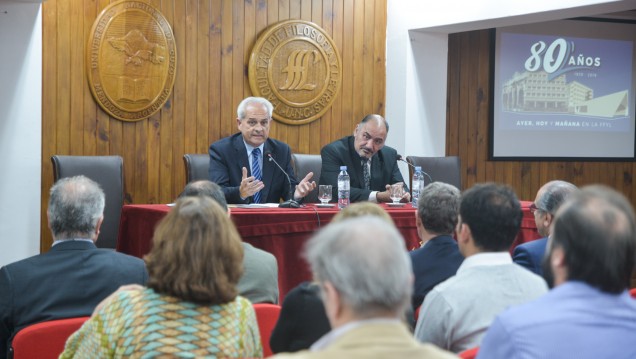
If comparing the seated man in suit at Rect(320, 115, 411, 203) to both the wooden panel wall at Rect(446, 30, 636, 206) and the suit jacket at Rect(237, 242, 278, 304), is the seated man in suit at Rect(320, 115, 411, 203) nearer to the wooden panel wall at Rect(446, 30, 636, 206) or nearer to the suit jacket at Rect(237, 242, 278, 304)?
the wooden panel wall at Rect(446, 30, 636, 206)

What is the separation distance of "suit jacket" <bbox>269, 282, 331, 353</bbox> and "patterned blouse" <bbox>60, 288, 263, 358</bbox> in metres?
0.21

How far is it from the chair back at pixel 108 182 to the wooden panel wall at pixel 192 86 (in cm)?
32

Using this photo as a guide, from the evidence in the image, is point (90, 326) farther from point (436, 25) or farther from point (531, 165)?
point (531, 165)

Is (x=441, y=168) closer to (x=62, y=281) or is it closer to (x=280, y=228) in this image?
(x=280, y=228)

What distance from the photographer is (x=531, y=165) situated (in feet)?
25.2

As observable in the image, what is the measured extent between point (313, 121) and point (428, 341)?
4596mm

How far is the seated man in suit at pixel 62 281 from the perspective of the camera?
95.3 inches

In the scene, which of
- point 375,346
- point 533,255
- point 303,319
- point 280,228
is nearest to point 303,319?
point 303,319

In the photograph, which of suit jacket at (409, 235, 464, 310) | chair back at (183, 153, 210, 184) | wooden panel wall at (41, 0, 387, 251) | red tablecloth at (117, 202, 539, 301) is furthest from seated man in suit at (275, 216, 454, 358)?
wooden panel wall at (41, 0, 387, 251)

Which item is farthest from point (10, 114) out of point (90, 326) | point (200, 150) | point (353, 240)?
point (353, 240)

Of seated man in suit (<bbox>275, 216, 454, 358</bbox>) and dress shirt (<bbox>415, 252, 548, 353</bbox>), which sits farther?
dress shirt (<bbox>415, 252, 548, 353</bbox>)

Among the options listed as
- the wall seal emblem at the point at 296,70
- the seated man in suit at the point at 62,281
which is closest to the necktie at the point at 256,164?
the wall seal emblem at the point at 296,70

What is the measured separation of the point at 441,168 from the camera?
6.43 m

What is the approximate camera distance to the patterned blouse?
5.98 feet
